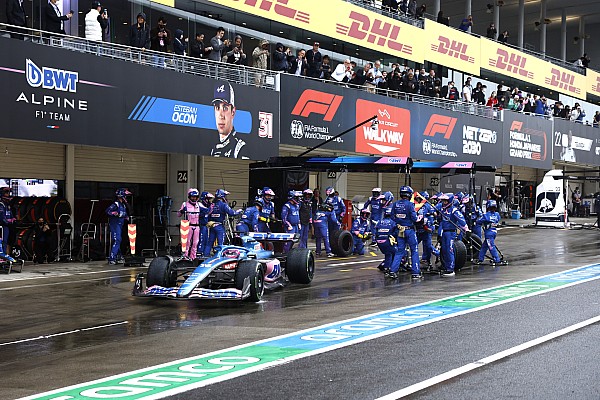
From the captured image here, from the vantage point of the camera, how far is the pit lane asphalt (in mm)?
7547

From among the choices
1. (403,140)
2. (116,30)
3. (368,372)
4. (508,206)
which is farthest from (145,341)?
(508,206)

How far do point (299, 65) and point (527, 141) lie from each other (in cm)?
1915

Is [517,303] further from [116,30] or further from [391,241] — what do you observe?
[116,30]

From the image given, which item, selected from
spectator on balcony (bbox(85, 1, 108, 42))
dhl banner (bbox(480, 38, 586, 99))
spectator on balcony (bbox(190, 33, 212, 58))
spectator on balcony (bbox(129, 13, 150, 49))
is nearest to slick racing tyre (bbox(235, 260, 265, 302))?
spectator on balcony (bbox(85, 1, 108, 42))

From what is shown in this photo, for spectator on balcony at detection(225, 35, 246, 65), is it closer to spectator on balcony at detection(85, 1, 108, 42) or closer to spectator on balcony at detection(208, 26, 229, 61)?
spectator on balcony at detection(208, 26, 229, 61)

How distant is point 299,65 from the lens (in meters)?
28.1

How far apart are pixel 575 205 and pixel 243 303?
44.2 m

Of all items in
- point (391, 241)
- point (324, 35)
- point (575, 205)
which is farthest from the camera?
point (575, 205)

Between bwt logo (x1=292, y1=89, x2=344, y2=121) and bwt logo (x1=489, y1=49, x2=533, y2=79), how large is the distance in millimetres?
16701

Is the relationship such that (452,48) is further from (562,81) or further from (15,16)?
(15,16)

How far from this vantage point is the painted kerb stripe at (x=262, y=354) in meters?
7.52

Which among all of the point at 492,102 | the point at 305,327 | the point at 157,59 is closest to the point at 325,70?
the point at 157,59

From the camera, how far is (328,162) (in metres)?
21.2

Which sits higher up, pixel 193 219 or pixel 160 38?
pixel 160 38
